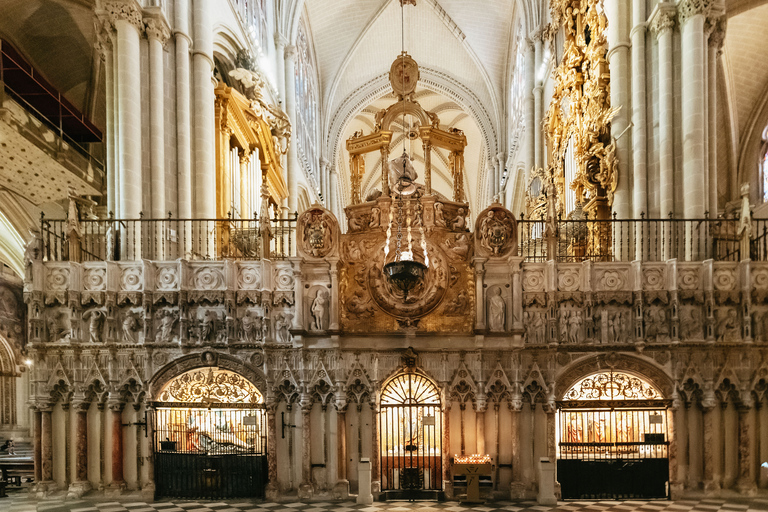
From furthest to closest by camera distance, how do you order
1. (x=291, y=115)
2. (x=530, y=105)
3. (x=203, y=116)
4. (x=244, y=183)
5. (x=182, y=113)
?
(x=291, y=115) → (x=530, y=105) → (x=244, y=183) → (x=203, y=116) → (x=182, y=113)

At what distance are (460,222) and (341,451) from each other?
5704 mm

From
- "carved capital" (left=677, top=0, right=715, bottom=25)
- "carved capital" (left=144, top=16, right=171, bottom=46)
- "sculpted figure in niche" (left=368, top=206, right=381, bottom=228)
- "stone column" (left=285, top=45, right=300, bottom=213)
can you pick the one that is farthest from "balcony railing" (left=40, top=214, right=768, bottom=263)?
"stone column" (left=285, top=45, right=300, bottom=213)

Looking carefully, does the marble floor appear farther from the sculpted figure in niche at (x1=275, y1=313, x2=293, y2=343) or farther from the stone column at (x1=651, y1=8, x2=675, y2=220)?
the stone column at (x1=651, y1=8, x2=675, y2=220)

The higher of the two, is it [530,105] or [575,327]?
[530,105]

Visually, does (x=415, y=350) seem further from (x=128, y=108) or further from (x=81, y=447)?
(x=128, y=108)

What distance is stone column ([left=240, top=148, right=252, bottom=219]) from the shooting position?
2334cm

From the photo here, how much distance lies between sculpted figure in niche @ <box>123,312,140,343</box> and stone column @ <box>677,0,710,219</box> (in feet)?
42.7

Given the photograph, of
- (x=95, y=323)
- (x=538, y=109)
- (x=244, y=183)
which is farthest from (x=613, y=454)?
(x=538, y=109)

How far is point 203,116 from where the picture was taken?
18.9 metres

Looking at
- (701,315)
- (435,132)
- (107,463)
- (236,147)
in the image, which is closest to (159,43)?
(236,147)

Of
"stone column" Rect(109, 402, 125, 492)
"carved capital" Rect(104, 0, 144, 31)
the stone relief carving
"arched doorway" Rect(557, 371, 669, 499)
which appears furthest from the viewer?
"carved capital" Rect(104, 0, 144, 31)

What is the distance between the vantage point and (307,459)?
14.0m

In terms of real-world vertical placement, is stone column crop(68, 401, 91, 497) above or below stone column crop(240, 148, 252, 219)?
below

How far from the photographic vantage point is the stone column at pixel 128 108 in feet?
53.2
